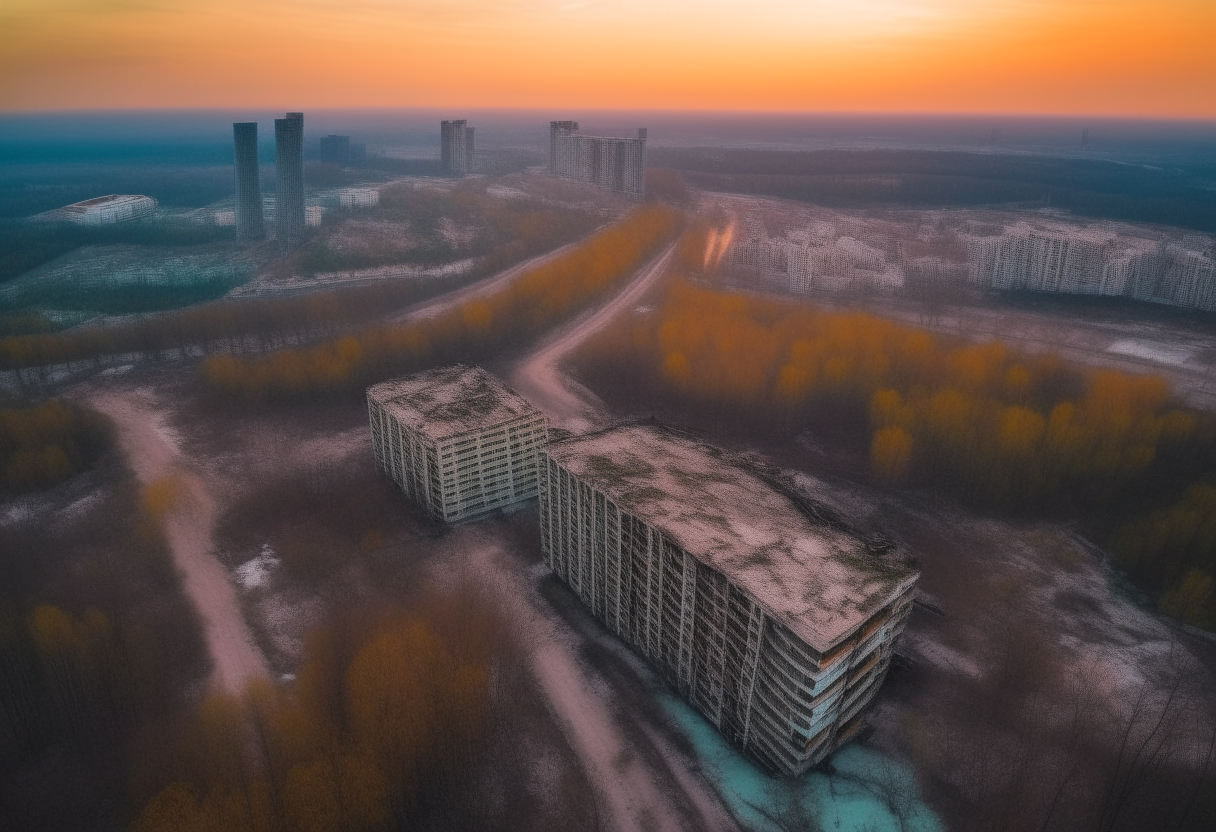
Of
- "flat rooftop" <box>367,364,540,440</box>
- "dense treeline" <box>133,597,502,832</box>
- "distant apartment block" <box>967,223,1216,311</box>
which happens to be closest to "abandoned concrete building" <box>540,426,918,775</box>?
"dense treeline" <box>133,597,502,832</box>

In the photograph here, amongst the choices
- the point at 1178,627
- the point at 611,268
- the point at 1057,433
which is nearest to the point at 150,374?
the point at 611,268

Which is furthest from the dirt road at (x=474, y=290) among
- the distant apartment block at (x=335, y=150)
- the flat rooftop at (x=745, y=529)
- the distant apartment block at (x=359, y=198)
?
the distant apartment block at (x=335, y=150)

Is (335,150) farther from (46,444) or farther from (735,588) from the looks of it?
(735,588)

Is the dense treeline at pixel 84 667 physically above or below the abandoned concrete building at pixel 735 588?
below

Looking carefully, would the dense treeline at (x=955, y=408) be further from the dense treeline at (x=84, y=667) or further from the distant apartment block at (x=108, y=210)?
the distant apartment block at (x=108, y=210)

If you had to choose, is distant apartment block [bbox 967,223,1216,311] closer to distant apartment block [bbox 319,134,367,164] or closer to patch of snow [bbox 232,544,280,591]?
patch of snow [bbox 232,544,280,591]

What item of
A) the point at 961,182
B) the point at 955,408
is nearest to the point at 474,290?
the point at 955,408
